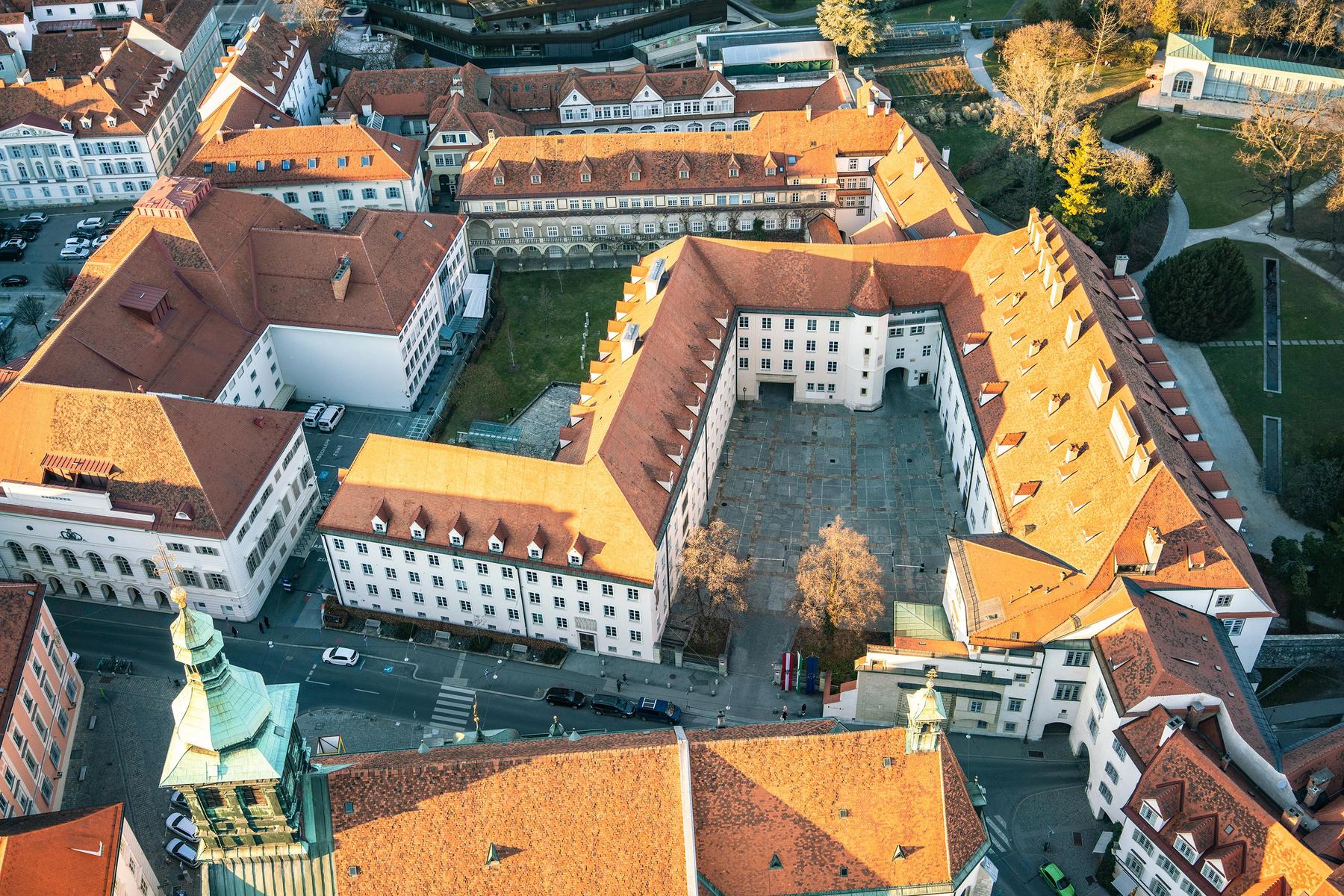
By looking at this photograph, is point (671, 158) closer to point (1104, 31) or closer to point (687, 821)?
point (1104, 31)

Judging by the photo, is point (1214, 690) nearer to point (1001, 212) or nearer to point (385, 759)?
point (385, 759)

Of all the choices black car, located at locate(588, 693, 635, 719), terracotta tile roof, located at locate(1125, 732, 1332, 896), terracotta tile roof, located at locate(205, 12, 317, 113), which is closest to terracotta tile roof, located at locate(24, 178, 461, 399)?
terracotta tile roof, located at locate(205, 12, 317, 113)

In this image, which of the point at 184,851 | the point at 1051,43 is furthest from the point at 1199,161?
the point at 184,851

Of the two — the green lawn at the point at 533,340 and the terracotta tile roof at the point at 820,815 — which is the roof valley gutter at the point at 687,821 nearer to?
the terracotta tile roof at the point at 820,815

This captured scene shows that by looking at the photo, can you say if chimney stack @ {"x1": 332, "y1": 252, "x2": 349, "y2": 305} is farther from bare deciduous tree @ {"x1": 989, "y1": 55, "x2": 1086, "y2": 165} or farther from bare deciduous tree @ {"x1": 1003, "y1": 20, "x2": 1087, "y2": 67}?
bare deciduous tree @ {"x1": 1003, "y1": 20, "x2": 1087, "y2": 67}

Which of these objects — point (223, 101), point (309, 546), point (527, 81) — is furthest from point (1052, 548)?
point (223, 101)
